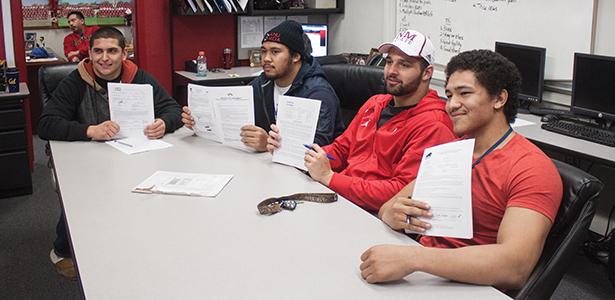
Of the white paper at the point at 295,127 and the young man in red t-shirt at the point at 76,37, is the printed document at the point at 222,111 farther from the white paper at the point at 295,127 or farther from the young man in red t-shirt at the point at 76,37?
the young man in red t-shirt at the point at 76,37

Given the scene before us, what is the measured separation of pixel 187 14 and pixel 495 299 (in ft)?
14.0

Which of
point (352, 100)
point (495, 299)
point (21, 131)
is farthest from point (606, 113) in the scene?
point (21, 131)

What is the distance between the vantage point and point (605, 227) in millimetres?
3559

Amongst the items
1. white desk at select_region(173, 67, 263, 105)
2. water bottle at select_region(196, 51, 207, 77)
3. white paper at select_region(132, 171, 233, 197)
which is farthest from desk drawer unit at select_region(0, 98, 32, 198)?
white paper at select_region(132, 171, 233, 197)

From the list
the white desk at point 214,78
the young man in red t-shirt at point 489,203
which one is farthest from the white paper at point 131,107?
the white desk at point 214,78

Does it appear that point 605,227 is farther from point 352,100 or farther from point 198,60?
point 198,60

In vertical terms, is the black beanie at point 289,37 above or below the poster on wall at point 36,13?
below

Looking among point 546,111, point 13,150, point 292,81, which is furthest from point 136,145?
point 546,111

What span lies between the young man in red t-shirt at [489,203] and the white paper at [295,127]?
0.53 m

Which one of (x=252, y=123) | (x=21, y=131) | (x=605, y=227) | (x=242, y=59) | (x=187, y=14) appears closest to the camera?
(x=252, y=123)

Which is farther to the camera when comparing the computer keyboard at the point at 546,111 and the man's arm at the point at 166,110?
the computer keyboard at the point at 546,111

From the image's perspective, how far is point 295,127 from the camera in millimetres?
2344

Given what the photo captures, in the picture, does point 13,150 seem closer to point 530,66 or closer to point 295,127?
point 295,127

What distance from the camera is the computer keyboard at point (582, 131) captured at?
3054 mm
